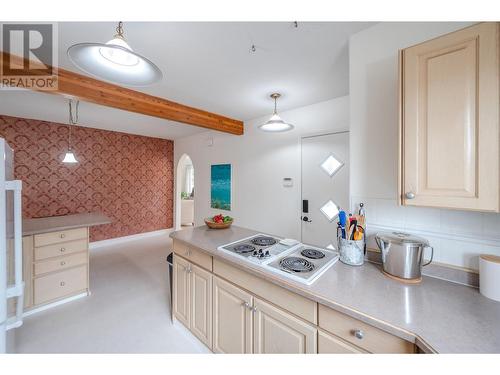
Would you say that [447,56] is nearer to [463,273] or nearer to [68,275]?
[463,273]

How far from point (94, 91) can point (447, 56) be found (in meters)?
2.79

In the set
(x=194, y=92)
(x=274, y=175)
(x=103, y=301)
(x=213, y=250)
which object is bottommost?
(x=103, y=301)

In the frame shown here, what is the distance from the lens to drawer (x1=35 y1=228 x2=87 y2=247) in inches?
86.0

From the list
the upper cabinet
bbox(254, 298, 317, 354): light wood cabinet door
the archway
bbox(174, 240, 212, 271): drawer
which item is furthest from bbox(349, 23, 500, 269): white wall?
the archway

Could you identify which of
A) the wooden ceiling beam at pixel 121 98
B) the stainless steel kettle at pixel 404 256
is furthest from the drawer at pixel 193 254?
the wooden ceiling beam at pixel 121 98

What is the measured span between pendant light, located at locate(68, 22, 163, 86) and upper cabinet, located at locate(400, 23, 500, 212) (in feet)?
4.17

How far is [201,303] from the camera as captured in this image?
1611mm

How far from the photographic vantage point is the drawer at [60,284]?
86.3 inches

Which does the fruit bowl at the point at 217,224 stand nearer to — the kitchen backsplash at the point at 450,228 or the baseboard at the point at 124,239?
the kitchen backsplash at the point at 450,228

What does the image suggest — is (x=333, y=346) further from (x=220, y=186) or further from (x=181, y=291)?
(x=220, y=186)

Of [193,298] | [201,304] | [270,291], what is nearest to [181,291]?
[193,298]
